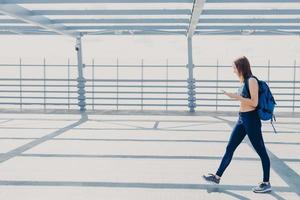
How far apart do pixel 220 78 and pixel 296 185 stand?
9.97 metres

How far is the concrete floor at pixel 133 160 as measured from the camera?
4.80 meters

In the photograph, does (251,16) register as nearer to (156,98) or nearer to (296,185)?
(156,98)

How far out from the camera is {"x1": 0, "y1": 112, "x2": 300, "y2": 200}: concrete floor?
4.80 m

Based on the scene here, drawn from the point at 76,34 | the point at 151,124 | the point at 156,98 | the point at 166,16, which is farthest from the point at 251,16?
the point at 76,34

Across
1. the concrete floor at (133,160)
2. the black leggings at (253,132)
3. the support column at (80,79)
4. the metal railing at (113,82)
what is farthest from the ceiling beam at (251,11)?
the black leggings at (253,132)

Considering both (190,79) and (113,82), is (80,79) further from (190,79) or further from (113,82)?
(190,79)

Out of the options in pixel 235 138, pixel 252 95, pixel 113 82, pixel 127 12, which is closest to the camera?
pixel 252 95

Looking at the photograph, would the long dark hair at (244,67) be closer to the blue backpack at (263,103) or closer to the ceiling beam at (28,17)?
the blue backpack at (263,103)

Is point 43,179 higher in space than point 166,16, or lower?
lower

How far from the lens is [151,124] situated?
35.1ft

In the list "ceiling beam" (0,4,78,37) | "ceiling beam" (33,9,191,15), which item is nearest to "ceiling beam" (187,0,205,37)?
"ceiling beam" (33,9,191,15)

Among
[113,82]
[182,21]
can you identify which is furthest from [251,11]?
[113,82]

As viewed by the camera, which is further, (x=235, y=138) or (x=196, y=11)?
(x=196, y=11)

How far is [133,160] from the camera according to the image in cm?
649
